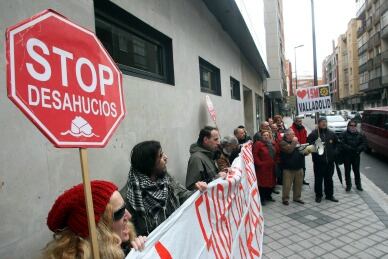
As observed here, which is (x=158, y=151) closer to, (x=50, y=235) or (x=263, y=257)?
(x=50, y=235)

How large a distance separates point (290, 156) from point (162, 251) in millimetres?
4928

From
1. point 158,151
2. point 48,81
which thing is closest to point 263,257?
point 158,151

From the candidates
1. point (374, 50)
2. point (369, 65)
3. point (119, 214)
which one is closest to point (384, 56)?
point (374, 50)

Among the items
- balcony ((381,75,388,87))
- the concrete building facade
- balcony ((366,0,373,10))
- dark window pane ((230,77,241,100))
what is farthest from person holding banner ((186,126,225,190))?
Result: balcony ((366,0,373,10))

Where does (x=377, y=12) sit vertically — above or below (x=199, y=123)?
above

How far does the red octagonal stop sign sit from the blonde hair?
0.41 m

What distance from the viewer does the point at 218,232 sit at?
255 centimetres

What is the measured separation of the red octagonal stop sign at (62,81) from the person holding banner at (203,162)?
1.88 metres

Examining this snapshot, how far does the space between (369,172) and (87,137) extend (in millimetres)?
10294

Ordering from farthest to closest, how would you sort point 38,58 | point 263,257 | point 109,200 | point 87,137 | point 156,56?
point 156,56, point 263,257, point 109,200, point 87,137, point 38,58

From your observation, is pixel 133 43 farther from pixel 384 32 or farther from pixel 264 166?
pixel 384 32

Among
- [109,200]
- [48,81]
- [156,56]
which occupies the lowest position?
[109,200]

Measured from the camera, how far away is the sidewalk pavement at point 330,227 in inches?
158

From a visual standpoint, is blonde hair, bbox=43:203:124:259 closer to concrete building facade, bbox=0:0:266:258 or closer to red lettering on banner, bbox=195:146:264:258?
concrete building facade, bbox=0:0:266:258
